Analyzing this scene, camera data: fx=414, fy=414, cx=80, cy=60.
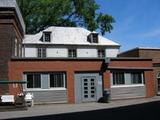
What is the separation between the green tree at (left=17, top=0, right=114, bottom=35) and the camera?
58625mm

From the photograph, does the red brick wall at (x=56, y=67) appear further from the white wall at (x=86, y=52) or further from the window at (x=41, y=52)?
the white wall at (x=86, y=52)

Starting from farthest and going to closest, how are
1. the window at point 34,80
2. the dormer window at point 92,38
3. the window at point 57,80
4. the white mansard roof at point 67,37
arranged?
the dormer window at point 92,38, the white mansard roof at point 67,37, the window at point 57,80, the window at point 34,80

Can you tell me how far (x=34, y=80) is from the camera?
32375 mm

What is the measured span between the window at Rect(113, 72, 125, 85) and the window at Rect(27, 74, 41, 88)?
6.53 metres

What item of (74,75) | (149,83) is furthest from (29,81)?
(149,83)

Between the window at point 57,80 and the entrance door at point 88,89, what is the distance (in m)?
1.78

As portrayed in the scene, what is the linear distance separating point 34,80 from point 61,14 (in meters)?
29.0

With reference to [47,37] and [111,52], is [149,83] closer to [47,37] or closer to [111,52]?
[111,52]

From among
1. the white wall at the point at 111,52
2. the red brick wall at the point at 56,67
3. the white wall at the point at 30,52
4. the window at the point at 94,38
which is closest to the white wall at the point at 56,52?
the white wall at the point at 30,52

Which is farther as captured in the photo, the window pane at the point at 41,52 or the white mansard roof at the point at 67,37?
the white mansard roof at the point at 67,37

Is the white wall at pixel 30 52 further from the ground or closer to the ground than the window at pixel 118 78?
further from the ground

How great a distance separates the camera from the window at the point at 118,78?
3484 centimetres

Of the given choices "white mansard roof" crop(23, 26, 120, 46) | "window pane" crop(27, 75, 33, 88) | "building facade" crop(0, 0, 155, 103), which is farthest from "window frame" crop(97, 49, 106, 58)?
"window pane" crop(27, 75, 33, 88)

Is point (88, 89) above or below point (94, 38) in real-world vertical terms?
below
